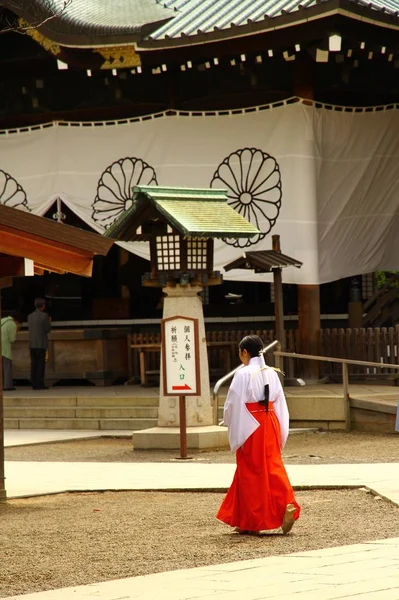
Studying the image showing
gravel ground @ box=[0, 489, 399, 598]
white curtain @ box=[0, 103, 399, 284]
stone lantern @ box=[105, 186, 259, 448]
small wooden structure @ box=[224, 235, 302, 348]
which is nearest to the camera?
gravel ground @ box=[0, 489, 399, 598]

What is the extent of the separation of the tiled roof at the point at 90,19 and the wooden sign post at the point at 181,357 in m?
5.77

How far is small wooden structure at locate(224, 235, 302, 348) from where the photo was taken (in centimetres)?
1795

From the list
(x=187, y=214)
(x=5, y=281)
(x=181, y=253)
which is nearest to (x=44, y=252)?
(x=5, y=281)

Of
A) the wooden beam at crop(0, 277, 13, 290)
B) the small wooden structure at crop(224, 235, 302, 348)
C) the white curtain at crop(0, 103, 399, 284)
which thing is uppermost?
the white curtain at crop(0, 103, 399, 284)

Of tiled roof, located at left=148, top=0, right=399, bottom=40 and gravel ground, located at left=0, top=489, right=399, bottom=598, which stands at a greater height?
tiled roof, located at left=148, top=0, right=399, bottom=40

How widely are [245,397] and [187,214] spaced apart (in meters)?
6.54

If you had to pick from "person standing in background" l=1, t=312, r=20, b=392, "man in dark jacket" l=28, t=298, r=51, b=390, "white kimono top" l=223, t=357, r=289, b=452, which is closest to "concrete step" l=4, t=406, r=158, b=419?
"person standing in background" l=1, t=312, r=20, b=392

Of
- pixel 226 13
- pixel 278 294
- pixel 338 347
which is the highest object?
pixel 226 13

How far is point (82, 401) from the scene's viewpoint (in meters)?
18.3

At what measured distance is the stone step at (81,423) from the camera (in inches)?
683

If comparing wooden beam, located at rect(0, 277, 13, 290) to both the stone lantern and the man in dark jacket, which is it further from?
the man in dark jacket

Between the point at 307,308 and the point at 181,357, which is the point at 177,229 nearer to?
the point at 181,357

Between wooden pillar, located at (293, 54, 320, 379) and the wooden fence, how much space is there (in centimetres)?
11

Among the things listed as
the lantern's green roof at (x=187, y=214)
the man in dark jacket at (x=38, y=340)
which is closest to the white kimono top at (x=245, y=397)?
the lantern's green roof at (x=187, y=214)
